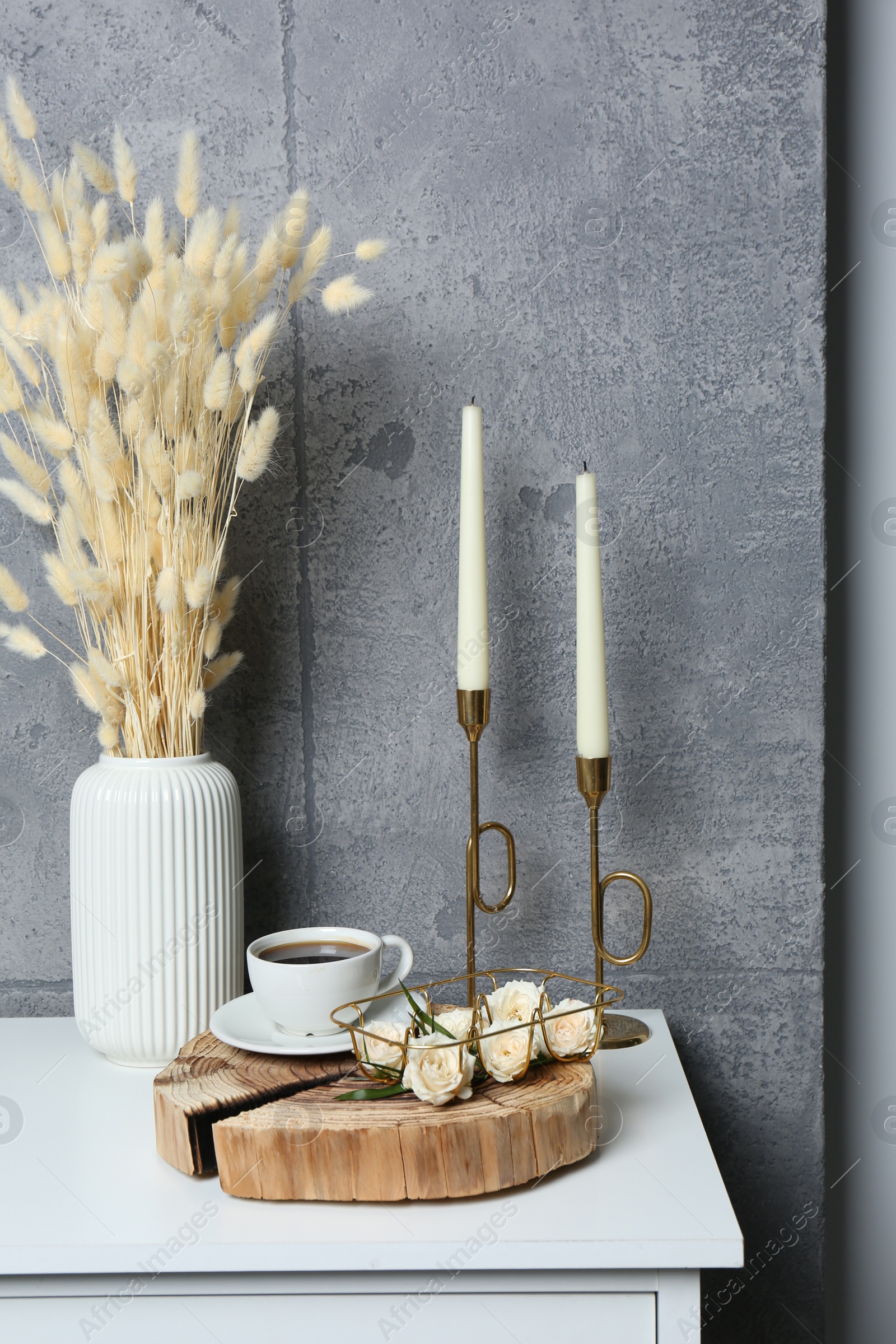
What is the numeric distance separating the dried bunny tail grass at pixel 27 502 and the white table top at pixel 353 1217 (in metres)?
0.48

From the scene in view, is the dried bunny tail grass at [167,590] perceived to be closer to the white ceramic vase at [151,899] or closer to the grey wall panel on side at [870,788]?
the white ceramic vase at [151,899]

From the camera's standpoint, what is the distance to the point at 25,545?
3.42 ft

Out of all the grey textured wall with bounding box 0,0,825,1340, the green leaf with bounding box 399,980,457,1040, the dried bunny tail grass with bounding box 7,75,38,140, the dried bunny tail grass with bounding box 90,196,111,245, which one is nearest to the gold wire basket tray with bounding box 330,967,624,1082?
the green leaf with bounding box 399,980,457,1040

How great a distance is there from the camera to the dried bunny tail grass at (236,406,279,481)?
32.0 inches

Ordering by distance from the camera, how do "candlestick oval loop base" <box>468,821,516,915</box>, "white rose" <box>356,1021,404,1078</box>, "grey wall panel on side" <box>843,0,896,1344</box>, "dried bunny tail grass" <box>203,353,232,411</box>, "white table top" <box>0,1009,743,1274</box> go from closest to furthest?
"white table top" <box>0,1009,743,1274</box> → "white rose" <box>356,1021,404,1078</box> → "dried bunny tail grass" <box>203,353,232,411</box> → "candlestick oval loop base" <box>468,821,516,915</box> → "grey wall panel on side" <box>843,0,896,1344</box>

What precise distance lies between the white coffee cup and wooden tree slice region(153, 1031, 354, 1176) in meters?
0.03

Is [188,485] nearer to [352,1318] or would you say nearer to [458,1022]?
[458,1022]

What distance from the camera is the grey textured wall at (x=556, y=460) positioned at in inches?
39.1

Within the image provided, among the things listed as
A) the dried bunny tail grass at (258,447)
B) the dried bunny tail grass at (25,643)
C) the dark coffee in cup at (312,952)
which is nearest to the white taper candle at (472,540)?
the dried bunny tail grass at (258,447)

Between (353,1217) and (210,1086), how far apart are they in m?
0.14

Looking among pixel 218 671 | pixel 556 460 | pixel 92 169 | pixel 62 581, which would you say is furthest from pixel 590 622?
pixel 92 169

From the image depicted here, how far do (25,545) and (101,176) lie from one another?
14.3 inches

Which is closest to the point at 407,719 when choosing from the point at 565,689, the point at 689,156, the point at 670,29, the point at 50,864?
the point at 565,689

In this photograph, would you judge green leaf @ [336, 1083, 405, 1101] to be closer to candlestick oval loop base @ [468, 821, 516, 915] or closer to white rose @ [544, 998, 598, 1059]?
white rose @ [544, 998, 598, 1059]
